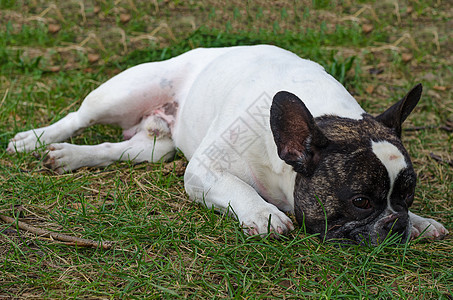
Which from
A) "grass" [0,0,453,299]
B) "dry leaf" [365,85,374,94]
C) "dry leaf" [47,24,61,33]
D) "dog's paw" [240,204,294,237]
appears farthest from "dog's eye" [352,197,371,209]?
"dry leaf" [47,24,61,33]

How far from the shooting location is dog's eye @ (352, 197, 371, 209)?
9.62 ft

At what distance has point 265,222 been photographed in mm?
3131

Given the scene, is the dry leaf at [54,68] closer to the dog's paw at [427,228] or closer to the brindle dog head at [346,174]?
the brindle dog head at [346,174]

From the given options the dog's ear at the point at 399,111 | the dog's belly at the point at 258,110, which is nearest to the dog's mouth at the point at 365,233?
the dog's belly at the point at 258,110

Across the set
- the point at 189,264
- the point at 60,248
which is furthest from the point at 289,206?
the point at 60,248

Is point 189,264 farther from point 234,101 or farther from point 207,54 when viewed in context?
point 207,54

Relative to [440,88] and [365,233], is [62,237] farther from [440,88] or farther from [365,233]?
[440,88]

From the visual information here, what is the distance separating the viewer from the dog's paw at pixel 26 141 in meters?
4.44

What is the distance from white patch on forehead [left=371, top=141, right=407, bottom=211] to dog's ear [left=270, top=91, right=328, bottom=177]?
0.93 feet

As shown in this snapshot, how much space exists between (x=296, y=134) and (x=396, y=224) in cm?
73

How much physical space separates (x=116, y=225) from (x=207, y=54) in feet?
6.53

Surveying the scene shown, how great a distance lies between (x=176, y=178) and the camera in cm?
413

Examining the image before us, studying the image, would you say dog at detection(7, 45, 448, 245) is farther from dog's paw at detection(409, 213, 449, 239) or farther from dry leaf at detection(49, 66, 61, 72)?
dry leaf at detection(49, 66, 61, 72)

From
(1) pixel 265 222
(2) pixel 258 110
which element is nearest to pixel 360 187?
(1) pixel 265 222
